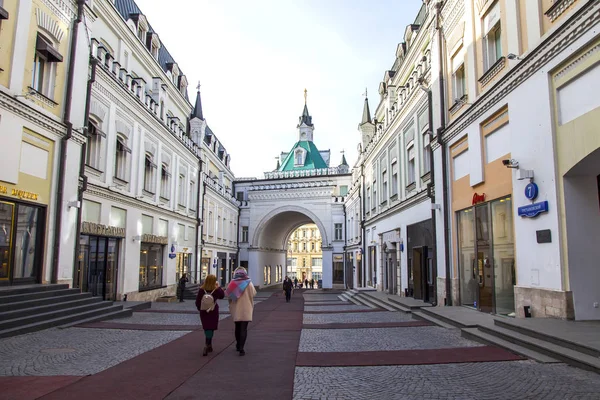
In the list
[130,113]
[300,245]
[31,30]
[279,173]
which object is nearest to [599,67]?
[31,30]

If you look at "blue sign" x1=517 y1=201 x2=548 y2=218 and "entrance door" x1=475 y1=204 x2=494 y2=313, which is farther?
"entrance door" x1=475 y1=204 x2=494 y2=313

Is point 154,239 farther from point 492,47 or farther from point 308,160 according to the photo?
point 308,160

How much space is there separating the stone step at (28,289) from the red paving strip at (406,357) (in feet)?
23.6

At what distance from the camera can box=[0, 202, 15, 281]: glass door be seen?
11.1 metres

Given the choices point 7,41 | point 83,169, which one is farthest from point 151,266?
point 7,41

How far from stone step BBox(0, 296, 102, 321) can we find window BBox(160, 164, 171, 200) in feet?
36.8

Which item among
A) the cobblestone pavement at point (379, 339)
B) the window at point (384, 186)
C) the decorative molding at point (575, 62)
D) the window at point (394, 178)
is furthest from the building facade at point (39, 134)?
the window at point (384, 186)

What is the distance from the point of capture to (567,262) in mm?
8398

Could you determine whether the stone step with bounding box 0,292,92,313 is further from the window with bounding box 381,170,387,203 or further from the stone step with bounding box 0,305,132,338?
the window with bounding box 381,170,387,203

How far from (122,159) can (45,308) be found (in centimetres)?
969

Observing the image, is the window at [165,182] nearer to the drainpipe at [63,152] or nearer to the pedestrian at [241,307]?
the drainpipe at [63,152]

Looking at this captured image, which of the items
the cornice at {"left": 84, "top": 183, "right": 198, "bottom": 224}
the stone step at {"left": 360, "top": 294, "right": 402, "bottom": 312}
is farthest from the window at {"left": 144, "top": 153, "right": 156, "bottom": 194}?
the stone step at {"left": 360, "top": 294, "right": 402, "bottom": 312}

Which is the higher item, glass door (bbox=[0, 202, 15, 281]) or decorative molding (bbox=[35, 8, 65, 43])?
decorative molding (bbox=[35, 8, 65, 43])

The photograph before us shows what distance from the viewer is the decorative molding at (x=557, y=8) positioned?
326 inches
